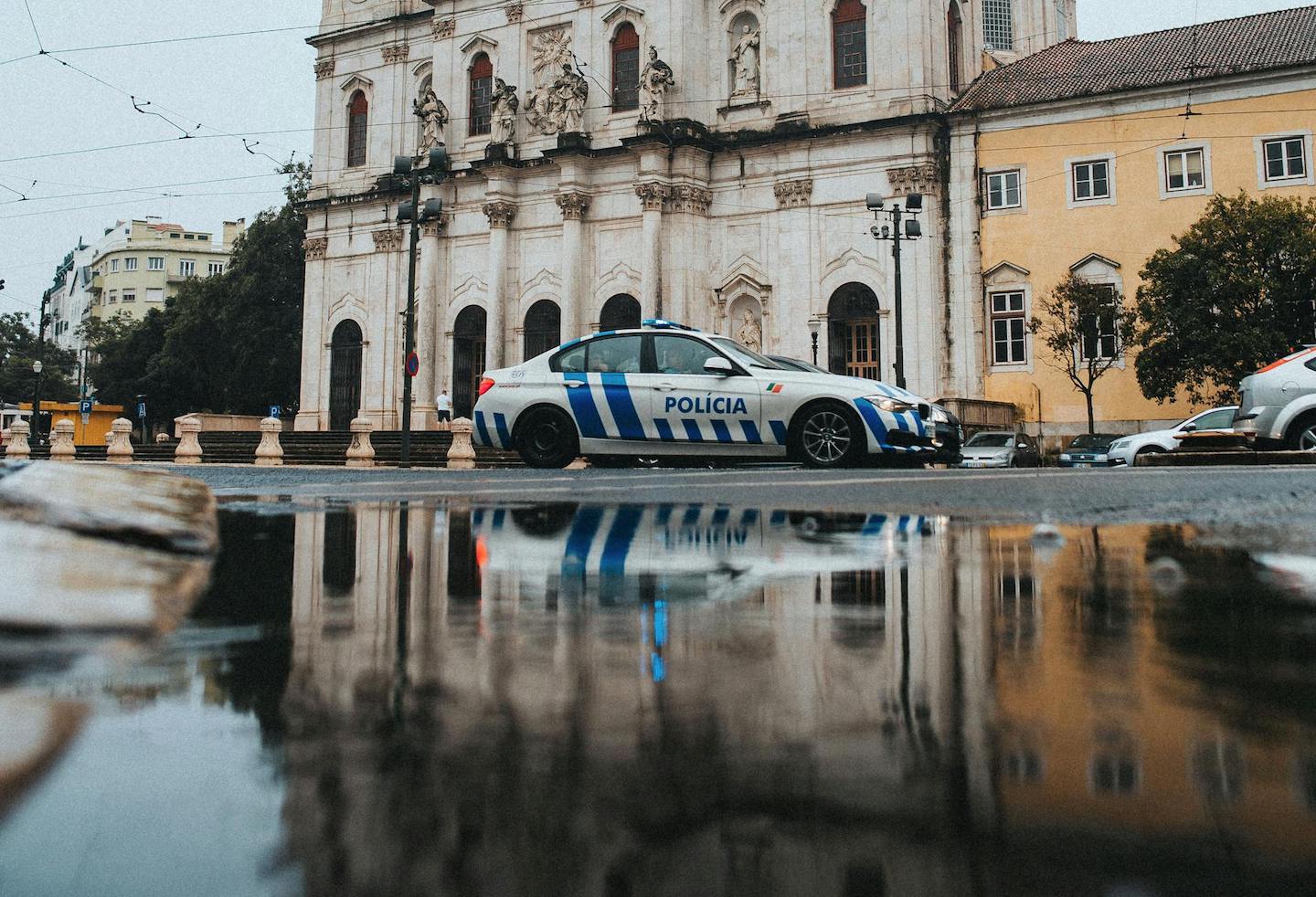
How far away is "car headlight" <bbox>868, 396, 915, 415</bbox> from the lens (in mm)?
10172

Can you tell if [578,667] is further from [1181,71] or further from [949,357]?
[1181,71]

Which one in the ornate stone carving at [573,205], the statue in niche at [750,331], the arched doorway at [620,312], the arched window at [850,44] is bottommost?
the statue in niche at [750,331]

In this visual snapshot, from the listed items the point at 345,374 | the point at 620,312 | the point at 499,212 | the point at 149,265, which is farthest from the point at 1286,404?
the point at 149,265

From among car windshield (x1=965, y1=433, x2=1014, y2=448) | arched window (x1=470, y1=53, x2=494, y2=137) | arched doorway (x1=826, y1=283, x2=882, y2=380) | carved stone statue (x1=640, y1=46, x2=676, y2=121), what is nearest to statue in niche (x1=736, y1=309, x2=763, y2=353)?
arched doorway (x1=826, y1=283, x2=882, y2=380)

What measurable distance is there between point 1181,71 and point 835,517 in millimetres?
30023

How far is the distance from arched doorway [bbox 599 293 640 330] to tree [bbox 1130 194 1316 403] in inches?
608

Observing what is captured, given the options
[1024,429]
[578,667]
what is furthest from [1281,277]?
[578,667]

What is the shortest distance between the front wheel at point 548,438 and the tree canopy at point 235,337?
38408 mm

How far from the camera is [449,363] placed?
123ft

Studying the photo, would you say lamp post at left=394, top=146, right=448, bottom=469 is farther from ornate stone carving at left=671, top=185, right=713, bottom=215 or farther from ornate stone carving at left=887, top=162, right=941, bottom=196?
ornate stone carving at left=887, top=162, right=941, bottom=196

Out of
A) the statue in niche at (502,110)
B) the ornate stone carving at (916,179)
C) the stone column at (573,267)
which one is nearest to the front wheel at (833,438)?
the ornate stone carving at (916,179)

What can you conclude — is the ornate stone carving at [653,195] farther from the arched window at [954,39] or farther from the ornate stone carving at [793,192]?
the arched window at [954,39]

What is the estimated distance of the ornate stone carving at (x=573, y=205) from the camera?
34.6 meters

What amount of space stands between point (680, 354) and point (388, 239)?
103 ft
